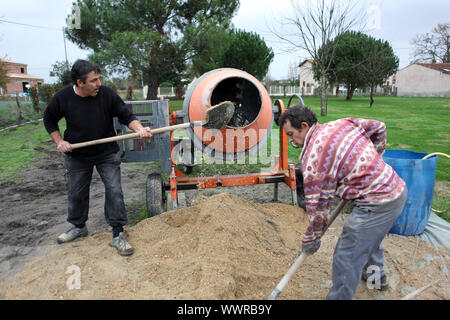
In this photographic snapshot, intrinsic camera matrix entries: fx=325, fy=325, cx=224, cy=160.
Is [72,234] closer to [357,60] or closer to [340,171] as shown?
[340,171]

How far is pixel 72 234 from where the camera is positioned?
320cm

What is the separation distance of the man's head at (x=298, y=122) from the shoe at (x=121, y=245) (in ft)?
5.60

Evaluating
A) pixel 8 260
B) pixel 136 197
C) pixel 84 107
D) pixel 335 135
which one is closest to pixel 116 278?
pixel 8 260

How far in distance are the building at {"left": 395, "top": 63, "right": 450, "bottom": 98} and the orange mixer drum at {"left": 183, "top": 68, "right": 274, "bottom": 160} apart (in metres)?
35.1

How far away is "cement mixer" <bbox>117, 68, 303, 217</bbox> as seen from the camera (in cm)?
345

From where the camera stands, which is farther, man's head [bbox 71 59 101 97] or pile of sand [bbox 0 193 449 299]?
man's head [bbox 71 59 101 97]

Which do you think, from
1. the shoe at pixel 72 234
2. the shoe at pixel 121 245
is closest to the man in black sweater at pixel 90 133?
the shoe at pixel 121 245

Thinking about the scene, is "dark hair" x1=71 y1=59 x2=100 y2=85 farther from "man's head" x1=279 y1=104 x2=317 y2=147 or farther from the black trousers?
"man's head" x1=279 y1=104 x2=317 y2=147

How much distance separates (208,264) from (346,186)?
44.5 inches

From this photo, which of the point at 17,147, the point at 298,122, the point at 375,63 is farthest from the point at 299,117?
the point at 375,63

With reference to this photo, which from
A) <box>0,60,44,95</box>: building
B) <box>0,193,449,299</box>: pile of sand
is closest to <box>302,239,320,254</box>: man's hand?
<box>0,193,449,299</box>: pile of sand

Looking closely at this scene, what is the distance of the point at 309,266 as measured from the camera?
2691 mm

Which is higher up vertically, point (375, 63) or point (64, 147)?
point (375, 63)

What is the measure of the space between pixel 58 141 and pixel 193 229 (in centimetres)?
143
